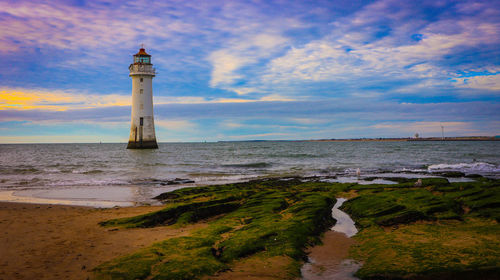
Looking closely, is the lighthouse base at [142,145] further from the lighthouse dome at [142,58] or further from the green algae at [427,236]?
the green algae at [427,236]

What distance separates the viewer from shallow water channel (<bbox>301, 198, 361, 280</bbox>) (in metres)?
5.41

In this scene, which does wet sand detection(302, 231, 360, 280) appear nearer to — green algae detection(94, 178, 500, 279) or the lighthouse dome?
green algae detection(94, 178, 500, 279)

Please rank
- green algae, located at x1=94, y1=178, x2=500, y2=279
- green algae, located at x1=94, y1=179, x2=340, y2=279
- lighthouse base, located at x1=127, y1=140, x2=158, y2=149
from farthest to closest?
1. lighthouse base, located at x1=127, y1=140, x2=158, y2=149
2. green algae, located at x1=94, y1=179, x2=340, y2=279
3. green algae, located at x1=94, y1=178, x2=500, y2=279

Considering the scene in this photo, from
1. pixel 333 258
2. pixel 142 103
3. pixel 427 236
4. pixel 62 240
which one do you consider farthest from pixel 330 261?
pixel 142 103

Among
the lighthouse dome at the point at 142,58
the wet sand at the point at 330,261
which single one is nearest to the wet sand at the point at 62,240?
the wet sand at the point at 330,261

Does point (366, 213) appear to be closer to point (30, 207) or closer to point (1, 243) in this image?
point (1, 243)

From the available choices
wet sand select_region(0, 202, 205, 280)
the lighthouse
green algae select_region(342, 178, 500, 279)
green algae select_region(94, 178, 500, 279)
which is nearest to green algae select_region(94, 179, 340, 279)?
green algae select_region(94, 178, 500, 279)

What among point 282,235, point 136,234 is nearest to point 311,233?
point 282,235

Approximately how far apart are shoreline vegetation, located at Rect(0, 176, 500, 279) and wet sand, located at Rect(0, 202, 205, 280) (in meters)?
0.06

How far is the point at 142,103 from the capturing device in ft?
154

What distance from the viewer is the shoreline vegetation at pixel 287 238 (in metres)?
5.38

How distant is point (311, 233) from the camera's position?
7.53 meters

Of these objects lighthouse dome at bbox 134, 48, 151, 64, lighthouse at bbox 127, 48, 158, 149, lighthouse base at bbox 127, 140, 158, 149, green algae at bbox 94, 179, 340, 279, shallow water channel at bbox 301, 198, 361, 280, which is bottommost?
shallow water channel at bbox 301, 198, 361, 280

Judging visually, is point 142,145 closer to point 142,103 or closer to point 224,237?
point 142,103
